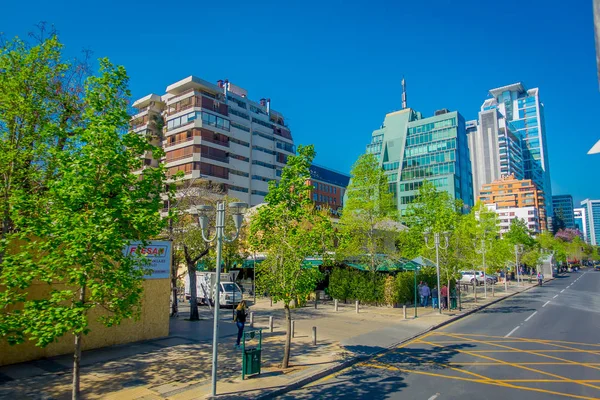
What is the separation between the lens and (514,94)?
653 feet

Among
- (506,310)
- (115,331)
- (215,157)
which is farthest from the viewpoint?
(215,157)

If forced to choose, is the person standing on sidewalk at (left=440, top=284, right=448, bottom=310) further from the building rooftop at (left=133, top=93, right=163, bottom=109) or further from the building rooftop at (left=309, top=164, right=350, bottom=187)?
the building rooftop at (left=309, top=164, right=350, bottom=187)

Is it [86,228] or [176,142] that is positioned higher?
[176,142]

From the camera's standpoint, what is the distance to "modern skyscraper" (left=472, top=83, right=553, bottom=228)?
155250mm

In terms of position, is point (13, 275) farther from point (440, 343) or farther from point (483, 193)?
point (483, 193)

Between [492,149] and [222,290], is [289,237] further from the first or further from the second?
[492,149]

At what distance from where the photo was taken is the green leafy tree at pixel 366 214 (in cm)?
2755

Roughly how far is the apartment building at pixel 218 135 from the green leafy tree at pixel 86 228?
159 ft

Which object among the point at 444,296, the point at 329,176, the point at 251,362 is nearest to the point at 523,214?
the point at 329,176

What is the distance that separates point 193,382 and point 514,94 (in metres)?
229

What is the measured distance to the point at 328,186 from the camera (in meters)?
122

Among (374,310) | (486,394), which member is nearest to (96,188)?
(486,394)

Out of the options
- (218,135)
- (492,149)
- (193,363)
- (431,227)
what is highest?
(492,149)

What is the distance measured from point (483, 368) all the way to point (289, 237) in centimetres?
730
